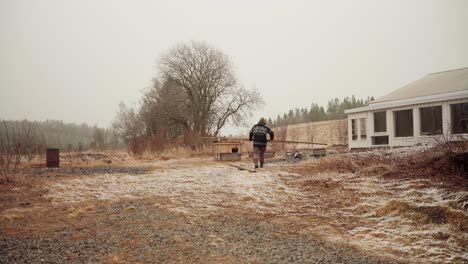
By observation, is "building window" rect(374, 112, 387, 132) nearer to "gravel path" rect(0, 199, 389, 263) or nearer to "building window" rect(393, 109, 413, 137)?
"building window" rect(393, 109, 413, 137)

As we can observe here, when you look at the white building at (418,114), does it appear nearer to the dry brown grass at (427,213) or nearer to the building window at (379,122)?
the building window at (379,122)

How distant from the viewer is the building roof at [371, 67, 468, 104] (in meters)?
18.4

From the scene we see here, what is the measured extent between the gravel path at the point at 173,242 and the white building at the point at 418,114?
551 inches

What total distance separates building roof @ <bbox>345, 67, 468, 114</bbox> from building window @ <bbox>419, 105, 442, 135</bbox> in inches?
44.3

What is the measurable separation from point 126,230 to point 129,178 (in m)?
5.57

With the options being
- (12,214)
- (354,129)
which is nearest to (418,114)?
(354,129)

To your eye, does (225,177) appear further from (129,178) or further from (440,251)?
(440,251)

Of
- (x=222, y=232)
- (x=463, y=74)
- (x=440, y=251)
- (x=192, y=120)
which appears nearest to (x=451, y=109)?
(x=463, y=74)

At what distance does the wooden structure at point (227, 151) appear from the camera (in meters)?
17.6

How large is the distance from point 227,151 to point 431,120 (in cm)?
1334

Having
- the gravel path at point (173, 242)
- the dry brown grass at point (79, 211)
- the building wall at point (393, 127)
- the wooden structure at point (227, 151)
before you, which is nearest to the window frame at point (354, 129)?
the building wall at point (393, 127)

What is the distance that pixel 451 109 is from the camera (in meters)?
16.9

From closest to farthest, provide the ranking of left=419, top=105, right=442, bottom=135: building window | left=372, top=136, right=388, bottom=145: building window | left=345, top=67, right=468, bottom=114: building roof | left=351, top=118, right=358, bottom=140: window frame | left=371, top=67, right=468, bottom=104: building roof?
left=345, top=67, right=468, bottom=114: building roof → left=371, top=67, right=468, bottom=104: building roof → left=419, top=105, right=442, bottom=135: building window → left=372, top=136, right=388, bottom=145: building window → left=351, top=118, right=358, bottom=140: window frame

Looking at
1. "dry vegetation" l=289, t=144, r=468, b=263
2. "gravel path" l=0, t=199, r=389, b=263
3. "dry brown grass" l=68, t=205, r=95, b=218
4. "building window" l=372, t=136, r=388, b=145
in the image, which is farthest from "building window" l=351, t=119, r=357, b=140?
"dry brown grass" l=68, t=205, r=95, b=218
